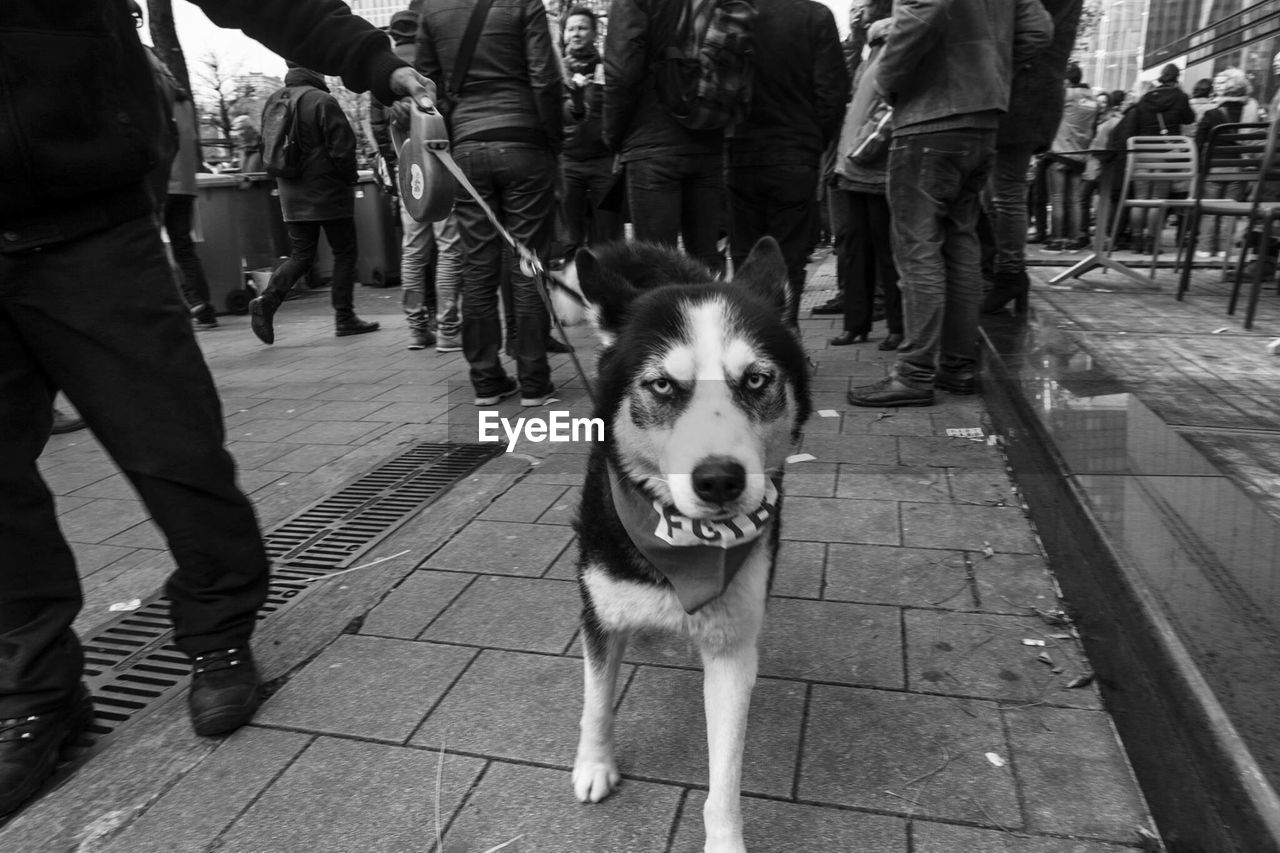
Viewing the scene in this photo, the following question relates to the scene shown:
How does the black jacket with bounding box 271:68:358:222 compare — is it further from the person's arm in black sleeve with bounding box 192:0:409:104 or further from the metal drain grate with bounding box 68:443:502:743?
the person's arm in black sleeve with bounding box 192:0:409:104

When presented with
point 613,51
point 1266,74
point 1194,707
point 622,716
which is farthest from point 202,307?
point 1266,74

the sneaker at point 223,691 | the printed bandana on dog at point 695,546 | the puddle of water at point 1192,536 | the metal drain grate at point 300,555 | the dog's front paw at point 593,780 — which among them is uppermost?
the printed bandana on dog at point 695,546

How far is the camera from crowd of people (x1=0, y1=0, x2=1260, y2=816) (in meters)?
2.09

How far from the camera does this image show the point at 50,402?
89.6 inches

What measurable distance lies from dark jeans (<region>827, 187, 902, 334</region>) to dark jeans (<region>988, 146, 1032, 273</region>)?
2.74 feet

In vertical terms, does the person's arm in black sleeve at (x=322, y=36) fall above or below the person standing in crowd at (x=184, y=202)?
above

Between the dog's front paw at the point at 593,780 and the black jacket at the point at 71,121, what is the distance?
73.6 inches

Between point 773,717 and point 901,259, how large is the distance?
332 cm

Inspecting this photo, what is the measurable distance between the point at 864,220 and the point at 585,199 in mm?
2660

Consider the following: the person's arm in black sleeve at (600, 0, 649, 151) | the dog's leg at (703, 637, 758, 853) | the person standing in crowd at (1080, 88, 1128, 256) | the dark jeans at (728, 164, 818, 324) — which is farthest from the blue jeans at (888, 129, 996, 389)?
the person standing in crowd at (1080, 88, 1128, 256)

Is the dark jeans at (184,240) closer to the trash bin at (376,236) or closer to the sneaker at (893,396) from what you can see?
the trash bin at (376,236)

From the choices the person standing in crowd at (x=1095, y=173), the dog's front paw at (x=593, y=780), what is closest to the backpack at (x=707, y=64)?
the dog's front paw at (x=593, y=780)

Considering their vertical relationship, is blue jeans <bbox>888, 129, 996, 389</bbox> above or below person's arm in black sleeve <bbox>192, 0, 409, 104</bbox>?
below

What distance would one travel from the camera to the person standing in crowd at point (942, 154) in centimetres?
441
